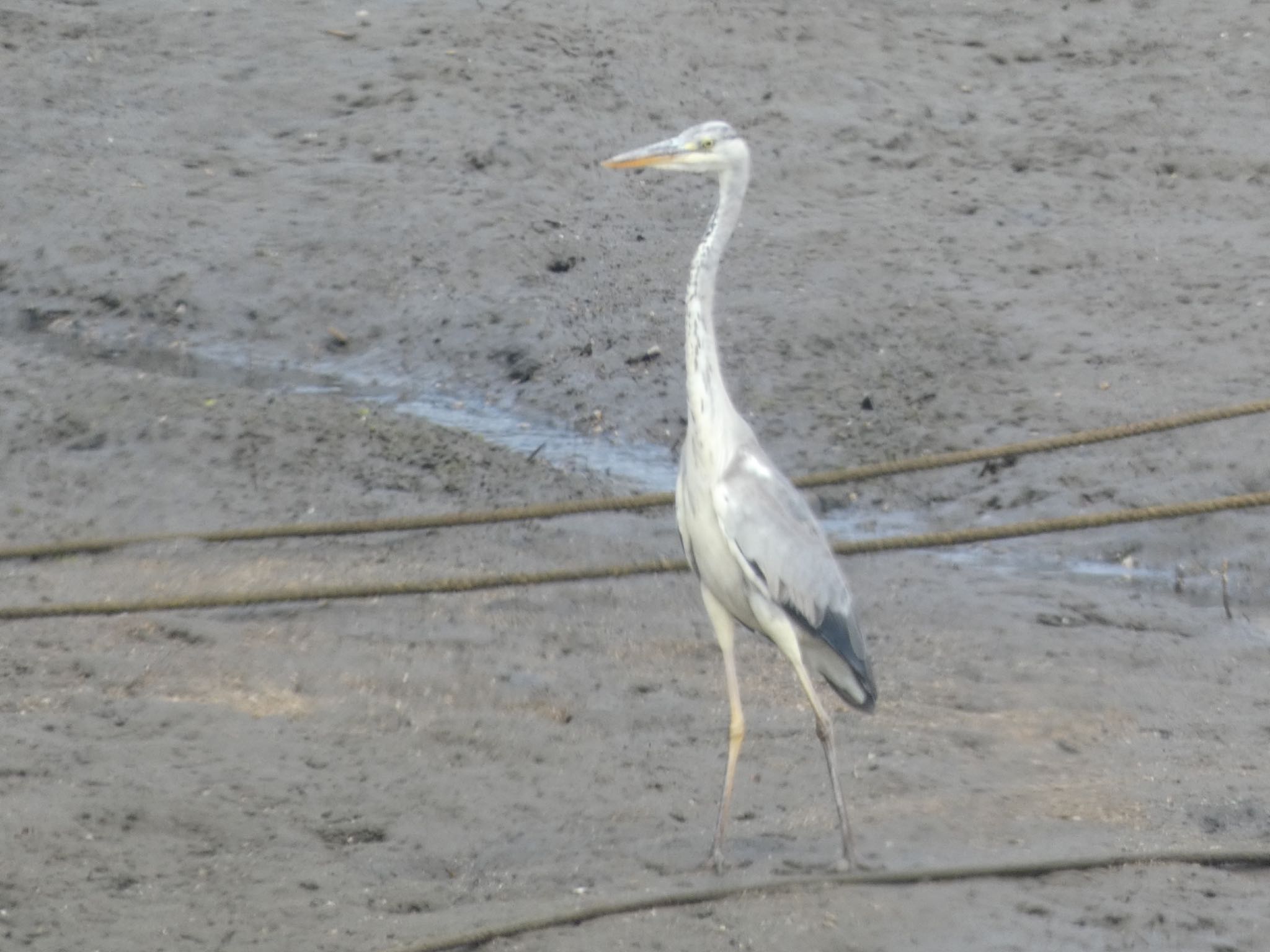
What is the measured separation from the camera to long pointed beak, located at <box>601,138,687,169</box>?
521 cm

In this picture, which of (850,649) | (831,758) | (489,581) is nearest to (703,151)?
(850,649)

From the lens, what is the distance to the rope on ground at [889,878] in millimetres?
4590

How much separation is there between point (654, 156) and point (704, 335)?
0.57 meters

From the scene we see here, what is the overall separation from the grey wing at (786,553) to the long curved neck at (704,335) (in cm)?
17

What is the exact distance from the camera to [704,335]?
5.07 metres

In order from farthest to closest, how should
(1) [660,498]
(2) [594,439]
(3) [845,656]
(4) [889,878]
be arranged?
(2) [594,439]
(1) [660,498]
(3) [845,656]
(4) [889,878]

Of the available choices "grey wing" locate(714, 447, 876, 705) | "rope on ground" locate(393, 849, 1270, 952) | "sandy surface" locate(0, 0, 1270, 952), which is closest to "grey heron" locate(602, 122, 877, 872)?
"grey wing" locate(714, 447, 876, 705)

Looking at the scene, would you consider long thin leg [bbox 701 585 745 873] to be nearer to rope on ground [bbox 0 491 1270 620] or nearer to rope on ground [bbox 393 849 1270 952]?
rope on ground [bbox 393 849 1270 952]

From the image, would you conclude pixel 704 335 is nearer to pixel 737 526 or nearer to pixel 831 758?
pixel 737 526

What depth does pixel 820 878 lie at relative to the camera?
15.8 feet

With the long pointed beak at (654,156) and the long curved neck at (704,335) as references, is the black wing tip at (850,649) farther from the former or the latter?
the long pointed beak at (654,156)

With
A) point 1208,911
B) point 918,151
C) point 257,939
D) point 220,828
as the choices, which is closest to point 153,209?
point 918,151

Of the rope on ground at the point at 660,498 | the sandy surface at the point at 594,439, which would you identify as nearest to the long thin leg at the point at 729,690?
the sandy surface at the point at 594,439

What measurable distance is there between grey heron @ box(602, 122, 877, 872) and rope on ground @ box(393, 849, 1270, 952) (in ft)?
0.57
